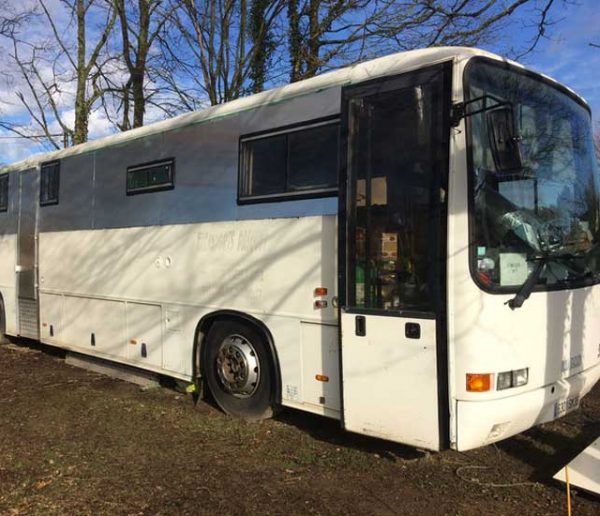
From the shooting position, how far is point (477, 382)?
12.5ft

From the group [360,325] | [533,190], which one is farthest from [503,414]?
[533,190]

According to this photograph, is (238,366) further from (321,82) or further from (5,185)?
(5,185)

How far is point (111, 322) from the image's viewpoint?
7141 millimetres

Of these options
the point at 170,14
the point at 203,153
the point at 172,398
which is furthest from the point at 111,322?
the point at 170,14

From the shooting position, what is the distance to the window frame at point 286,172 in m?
4.66

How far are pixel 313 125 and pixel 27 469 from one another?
138 inches

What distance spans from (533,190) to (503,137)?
1.78 ft

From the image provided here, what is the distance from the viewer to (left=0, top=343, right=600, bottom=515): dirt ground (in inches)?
153

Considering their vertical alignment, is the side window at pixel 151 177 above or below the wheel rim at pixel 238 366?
above

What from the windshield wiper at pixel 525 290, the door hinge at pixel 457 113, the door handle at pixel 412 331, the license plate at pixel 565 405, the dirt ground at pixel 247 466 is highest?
the door hinge at pixel 457 113

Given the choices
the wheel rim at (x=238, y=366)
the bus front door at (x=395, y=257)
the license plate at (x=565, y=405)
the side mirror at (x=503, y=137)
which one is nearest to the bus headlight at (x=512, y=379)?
the bus front door at (x=395, y=257)

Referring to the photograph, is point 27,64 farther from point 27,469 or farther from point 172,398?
point 27,469

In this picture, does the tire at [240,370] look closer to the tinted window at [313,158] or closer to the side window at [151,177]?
the tinted window at [313,158]

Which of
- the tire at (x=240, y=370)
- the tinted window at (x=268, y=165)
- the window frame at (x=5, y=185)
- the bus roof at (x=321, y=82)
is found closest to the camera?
the bus roof at (x=321, y=82)
